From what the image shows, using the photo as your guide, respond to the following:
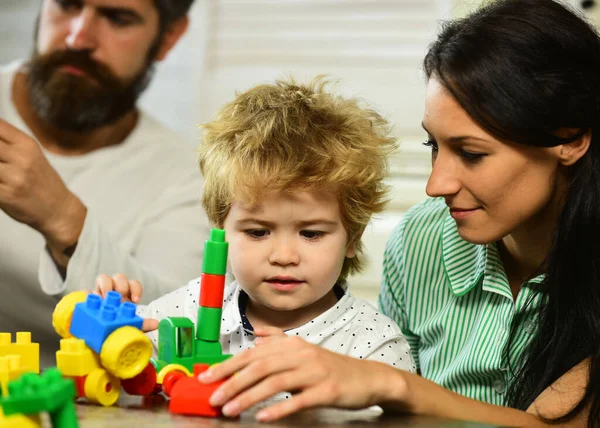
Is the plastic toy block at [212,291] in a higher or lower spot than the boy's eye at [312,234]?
higher

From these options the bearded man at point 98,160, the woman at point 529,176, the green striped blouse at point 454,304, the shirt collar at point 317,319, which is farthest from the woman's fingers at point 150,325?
the bearded man at point 98,160

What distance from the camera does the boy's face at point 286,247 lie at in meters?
1.25

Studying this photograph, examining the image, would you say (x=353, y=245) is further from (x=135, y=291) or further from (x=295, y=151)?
(x=135, y=291)

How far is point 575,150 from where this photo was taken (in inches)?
51.9

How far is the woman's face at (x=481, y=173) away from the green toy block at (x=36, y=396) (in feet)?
2.49

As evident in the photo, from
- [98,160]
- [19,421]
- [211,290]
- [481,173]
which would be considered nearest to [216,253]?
[211,290]

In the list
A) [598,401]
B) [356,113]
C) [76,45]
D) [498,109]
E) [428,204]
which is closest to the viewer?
[598,401]

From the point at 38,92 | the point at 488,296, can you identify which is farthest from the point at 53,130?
the point at 488,296

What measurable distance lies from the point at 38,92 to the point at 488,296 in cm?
150

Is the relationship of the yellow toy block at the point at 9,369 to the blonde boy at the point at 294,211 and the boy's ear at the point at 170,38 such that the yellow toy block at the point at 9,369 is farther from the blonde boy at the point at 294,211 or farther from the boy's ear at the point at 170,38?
the boy's ear at the point at 170,38

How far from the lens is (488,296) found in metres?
1.48

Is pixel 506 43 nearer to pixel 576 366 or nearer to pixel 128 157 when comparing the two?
pixel 576 366

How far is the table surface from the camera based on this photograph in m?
0.77

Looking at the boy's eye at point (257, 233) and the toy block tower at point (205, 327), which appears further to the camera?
the boy's eye at point (257, 233)
